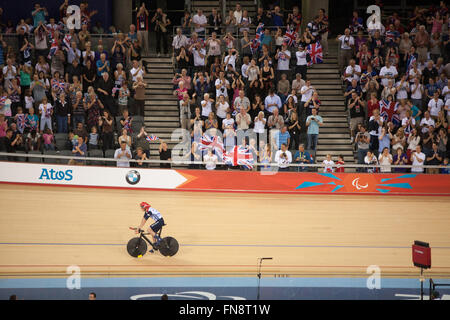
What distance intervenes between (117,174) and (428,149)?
801 centimetres

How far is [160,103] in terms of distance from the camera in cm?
1698

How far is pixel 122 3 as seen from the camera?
19.2 meters

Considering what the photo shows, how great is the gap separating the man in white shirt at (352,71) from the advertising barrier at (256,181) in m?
3.80

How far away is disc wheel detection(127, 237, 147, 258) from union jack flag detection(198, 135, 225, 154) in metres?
3.85

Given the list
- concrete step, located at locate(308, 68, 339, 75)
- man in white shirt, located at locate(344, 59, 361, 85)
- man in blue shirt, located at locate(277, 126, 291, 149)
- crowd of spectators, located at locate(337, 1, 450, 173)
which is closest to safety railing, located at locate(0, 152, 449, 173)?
crowd of spectators, located at locate(337, 1, 450, 173)

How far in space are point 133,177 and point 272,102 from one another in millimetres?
4372

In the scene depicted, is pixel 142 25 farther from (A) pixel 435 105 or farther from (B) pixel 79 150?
(A) pixel 435 105

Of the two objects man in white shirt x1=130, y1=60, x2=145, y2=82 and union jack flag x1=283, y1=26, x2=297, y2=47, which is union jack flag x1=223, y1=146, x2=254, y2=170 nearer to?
man in white shirt x1=130, y1=60, x2=145, y2=82

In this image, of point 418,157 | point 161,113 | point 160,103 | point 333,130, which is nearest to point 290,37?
point 333,130

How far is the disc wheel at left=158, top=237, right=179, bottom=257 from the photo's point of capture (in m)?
11.5

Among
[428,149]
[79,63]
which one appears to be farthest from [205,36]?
[428,149]

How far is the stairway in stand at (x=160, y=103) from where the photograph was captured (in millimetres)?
16078

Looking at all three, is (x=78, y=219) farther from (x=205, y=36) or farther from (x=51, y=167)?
(x=205, y=36)

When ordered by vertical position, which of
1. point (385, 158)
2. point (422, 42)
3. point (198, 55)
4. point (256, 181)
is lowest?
point (256, 181)
